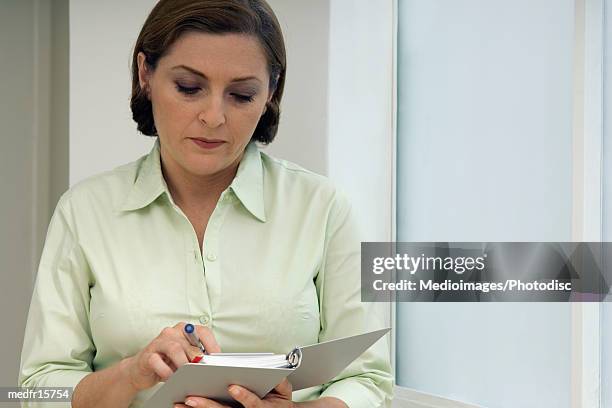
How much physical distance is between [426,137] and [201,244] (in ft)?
3.72

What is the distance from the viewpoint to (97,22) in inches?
88.0

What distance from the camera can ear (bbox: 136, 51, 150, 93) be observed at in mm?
1446

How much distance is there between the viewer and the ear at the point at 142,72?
1446 mm

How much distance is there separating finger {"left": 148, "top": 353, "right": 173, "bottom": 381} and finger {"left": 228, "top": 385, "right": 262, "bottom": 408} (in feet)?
0.28

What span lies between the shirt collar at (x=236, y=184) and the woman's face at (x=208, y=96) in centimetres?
6

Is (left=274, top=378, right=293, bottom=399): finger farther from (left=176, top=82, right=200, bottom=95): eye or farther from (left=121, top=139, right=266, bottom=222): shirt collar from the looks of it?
(left=176, top=82, right=200, bottom=95): eye

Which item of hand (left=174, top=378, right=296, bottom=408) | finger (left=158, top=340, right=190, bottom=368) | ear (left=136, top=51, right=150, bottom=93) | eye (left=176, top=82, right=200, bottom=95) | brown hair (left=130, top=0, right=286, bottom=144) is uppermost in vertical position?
brown hair (left=130, top=0, right=286, bottom=144)

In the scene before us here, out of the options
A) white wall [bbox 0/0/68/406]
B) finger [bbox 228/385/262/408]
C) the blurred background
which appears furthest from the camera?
white wall [bbox 0/0/68/406]

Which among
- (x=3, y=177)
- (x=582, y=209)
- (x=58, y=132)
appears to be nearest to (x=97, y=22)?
(x=58, y=132)

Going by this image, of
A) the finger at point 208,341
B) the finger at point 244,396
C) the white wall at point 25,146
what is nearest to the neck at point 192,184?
the finger at point 208,341

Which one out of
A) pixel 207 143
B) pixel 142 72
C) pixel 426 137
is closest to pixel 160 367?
pixel 207 143

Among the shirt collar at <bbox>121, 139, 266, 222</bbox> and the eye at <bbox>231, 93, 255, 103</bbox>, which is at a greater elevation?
the eye at <bbox>231, 93, 255, 103</bbox>

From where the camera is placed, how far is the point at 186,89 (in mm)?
1382

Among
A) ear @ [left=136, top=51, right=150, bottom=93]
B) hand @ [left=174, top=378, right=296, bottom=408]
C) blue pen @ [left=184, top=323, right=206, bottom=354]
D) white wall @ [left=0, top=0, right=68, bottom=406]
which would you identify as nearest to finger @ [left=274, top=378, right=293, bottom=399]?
hand @ [left=174, top=378, right=296, bottom=408]
